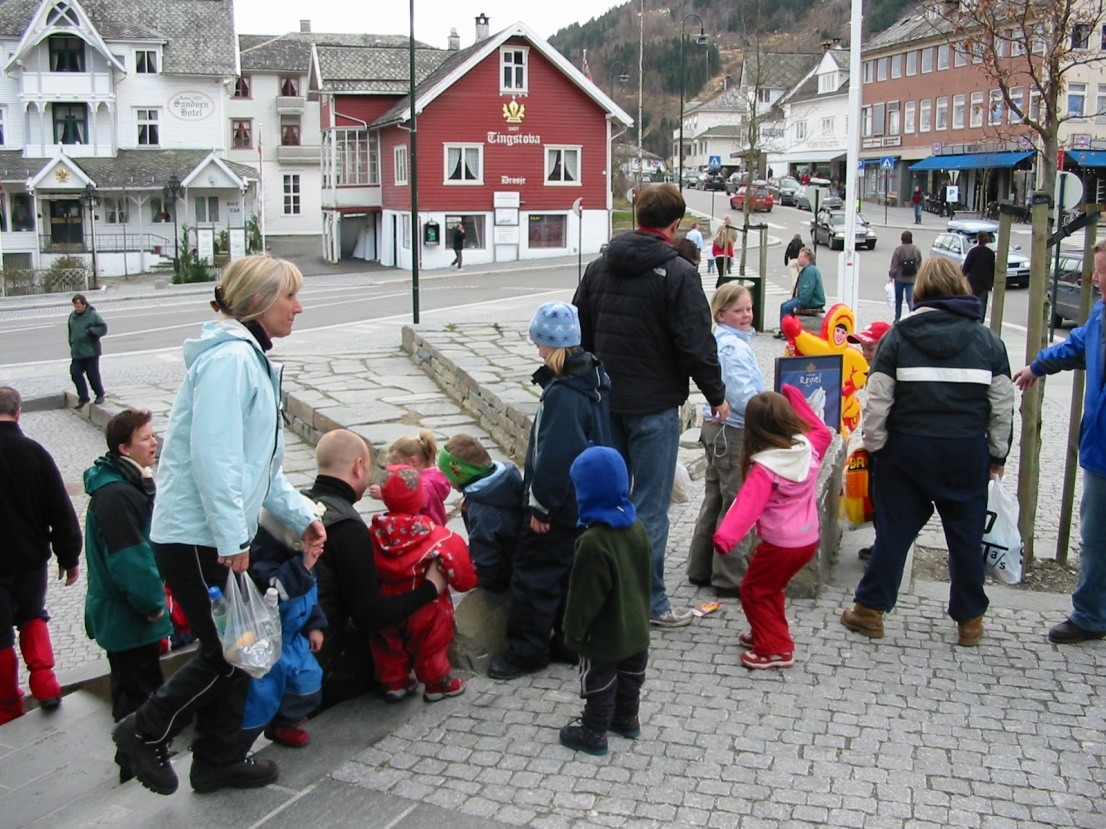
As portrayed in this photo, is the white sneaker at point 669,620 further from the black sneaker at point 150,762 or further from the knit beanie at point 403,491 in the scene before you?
the black sneaker at point 150,762

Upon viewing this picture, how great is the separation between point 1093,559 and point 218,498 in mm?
4266

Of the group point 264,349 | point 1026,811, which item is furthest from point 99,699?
point 1026,811

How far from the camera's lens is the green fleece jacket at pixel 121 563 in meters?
4.90

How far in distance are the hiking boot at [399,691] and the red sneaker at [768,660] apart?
1.57 metres

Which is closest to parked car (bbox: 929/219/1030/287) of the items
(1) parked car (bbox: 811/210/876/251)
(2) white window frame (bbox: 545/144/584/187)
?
(1) parked car (bbox: 811/210/876/251)

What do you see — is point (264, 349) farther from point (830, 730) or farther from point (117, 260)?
point (117, 260)

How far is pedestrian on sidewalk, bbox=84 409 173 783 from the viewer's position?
4902 mm

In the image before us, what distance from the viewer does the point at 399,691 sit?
5078 mm

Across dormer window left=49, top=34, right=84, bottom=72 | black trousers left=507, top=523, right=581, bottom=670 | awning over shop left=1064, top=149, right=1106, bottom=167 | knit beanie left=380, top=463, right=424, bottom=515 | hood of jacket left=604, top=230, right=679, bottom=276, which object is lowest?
black trousers left=507, top=523, right=581, bottom=670

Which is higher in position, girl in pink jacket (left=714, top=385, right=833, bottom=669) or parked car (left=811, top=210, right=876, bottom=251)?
parked car (left=811, top=210, right=876, bottom=251)

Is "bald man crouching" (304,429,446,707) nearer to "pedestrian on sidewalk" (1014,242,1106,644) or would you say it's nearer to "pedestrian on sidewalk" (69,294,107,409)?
"pedestrian on sidewalk" (1014,242,1106,644)

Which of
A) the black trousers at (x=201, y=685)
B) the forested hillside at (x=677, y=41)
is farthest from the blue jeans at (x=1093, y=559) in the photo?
the forested hillside at (x=677, y=41)

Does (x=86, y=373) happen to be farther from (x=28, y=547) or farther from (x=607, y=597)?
(x=607, y=597)

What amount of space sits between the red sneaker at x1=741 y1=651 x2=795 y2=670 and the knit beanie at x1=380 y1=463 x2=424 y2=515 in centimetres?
171
